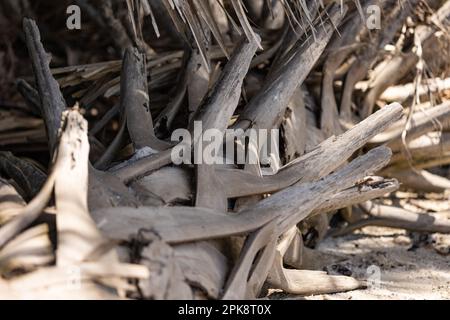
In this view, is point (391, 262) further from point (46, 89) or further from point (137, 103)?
point (46, 89)

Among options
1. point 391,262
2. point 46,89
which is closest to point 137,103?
point 46,89

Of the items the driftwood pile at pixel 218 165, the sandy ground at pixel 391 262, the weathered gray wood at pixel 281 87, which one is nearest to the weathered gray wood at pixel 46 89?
the driftwood pile at pixel 218 165

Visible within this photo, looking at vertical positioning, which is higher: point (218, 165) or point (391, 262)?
point (218, 165)

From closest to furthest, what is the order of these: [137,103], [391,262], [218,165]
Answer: [218,165] < [137,103] < [391,262]

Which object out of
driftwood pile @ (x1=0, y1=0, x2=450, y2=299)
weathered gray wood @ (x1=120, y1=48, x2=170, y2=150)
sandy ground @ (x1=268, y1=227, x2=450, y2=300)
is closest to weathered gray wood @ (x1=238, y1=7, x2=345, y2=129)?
driftwood pile @ (x1=0, y1=0, x2=450, y2=299)

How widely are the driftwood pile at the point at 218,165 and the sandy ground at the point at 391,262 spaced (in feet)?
0.15

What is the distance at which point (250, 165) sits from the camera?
1767 millimetres

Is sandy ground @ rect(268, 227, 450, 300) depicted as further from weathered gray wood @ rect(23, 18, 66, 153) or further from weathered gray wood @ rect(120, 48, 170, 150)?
weathered gray wood @ rect(23, 18, 66, 153)

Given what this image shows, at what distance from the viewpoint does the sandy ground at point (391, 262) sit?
177 centimetres

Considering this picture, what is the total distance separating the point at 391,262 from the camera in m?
2.07

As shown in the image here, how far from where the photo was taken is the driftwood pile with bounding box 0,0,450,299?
1.27m

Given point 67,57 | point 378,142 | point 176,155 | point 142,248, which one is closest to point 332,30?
point 378,142

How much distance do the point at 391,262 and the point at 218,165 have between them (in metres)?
0.66
